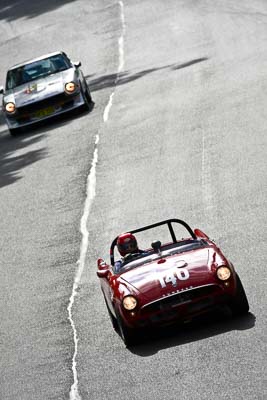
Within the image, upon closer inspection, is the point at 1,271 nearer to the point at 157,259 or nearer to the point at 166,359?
Answer: the point at 157,259

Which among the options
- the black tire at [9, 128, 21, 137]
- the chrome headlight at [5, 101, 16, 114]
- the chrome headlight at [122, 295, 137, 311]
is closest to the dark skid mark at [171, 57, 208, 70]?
the black tire at [9, 128, 21, 137]

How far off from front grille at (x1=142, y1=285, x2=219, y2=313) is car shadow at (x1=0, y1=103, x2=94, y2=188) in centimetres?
1129

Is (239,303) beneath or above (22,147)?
above

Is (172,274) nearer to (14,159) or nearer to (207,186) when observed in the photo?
(207,186)

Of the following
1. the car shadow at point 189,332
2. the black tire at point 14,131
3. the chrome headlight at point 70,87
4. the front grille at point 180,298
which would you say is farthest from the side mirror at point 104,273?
the black tire at point 14,131

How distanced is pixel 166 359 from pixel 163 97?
1568 centimetres

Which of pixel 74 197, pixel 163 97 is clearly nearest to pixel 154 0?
pixel 163 97

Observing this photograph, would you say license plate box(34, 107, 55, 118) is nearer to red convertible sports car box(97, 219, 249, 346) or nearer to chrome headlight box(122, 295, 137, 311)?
red convertible sports car box(97, 219, 249, 346)

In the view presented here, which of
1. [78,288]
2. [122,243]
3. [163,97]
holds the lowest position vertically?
[163,97]

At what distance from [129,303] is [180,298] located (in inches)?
19.0

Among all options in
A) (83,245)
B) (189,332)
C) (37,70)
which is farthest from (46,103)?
(189,332)

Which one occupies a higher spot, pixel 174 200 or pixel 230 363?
pixel 230 363

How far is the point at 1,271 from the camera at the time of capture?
15898 millimetres

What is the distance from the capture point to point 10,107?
2570cm
